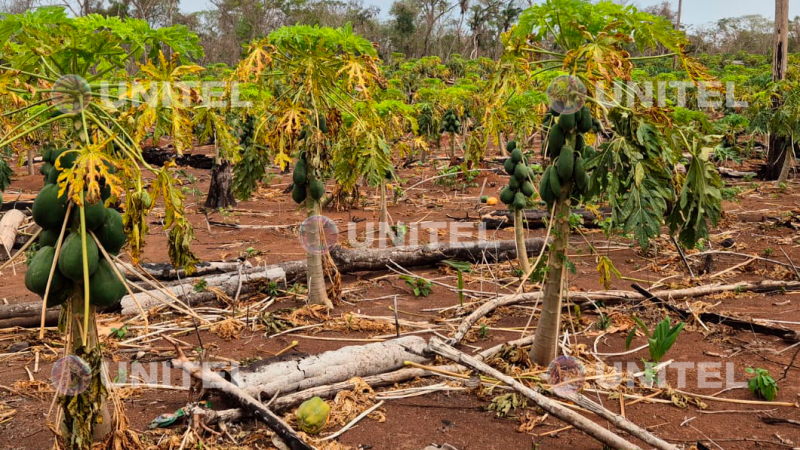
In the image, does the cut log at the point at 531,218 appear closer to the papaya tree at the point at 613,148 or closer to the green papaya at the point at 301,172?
the green papaya at the point at 301,172

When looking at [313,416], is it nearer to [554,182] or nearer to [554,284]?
[554,284]

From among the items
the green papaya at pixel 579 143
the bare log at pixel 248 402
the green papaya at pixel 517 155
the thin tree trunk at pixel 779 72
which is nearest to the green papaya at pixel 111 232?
the bare log at pixel 248 402

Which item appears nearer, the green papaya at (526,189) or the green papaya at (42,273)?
the green papaya at (42,273)

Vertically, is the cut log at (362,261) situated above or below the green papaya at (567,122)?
below

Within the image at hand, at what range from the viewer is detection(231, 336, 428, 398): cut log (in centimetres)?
374

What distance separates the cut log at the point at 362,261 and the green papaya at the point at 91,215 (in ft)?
10.9

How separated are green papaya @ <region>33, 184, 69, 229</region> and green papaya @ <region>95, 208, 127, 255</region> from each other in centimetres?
17

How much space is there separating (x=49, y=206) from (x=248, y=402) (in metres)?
1.55

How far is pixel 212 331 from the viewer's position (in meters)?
5.36

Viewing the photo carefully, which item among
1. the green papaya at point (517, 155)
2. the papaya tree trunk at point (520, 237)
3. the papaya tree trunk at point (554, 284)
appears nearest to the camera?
the papaya tree trunk at point (554, 284)

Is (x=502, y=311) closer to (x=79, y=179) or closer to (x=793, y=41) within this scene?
(x=79, y=179)

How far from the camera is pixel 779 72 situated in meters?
13.3

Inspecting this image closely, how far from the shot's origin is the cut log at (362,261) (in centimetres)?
604

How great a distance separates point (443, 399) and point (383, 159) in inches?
108
